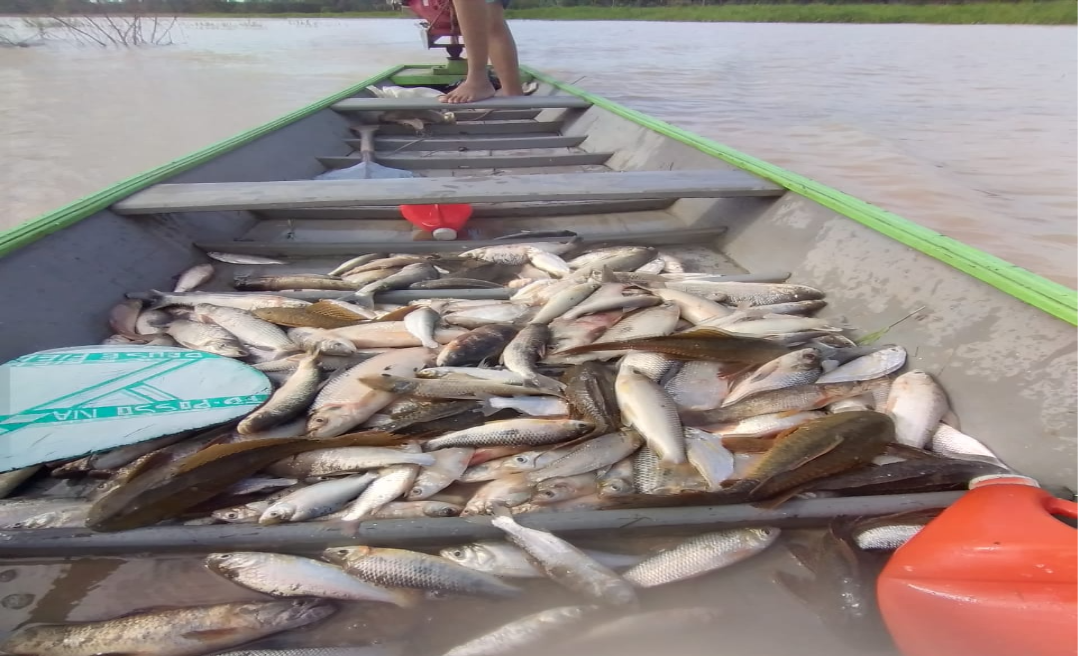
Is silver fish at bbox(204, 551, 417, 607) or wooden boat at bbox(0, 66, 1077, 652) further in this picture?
wooden boat at bbox(0, 66, 1077, 652)

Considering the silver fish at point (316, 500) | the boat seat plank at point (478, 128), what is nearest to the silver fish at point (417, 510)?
the silver fish at point (316, 500)

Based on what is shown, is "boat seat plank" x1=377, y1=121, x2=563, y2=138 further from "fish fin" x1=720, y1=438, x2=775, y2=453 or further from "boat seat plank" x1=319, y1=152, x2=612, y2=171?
"fish fin" x1=720, y1=438, x2=775, y2=453

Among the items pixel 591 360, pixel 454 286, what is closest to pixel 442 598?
pixel 591 360

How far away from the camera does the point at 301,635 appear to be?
1.50 m

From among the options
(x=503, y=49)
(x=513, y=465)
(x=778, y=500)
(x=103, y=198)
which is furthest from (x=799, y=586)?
(x=503, y=49)

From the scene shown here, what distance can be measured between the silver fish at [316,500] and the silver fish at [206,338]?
3.16ft

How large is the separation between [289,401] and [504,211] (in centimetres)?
265

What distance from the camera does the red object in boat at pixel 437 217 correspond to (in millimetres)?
3916

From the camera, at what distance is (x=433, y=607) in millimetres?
1575

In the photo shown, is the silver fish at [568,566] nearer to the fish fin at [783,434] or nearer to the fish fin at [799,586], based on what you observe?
the fish fin at [799,586]

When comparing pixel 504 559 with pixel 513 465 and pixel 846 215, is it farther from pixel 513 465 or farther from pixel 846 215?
pixel 846 215

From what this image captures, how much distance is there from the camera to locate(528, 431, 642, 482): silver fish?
189cm

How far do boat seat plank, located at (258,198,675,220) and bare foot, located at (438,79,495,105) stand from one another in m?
2.42

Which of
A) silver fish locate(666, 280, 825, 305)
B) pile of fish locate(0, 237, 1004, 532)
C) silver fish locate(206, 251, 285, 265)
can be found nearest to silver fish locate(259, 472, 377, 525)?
pile of fish locate(0, 237, 1004, 532)
